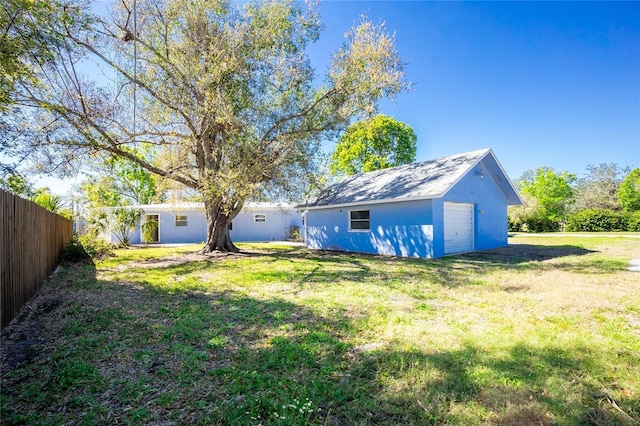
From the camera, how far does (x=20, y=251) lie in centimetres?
507

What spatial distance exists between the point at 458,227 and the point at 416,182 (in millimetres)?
2570

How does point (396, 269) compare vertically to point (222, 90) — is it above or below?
below

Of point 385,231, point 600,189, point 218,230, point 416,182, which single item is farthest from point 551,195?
point 218,230

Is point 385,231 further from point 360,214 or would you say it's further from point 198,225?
point 198,225

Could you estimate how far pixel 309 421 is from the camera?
228 cm

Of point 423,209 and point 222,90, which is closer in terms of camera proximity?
point 222,90

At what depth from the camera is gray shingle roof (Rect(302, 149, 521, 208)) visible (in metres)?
11.7

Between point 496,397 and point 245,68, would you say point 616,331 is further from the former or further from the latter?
point 245,68

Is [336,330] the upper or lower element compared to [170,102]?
lower

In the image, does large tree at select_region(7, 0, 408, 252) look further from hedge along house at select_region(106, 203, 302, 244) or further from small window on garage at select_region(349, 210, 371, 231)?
hedge along house at select_region(106, 203, 302, 244)

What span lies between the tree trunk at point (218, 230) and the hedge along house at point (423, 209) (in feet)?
14.4

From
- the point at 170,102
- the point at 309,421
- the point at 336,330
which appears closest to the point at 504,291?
the point at 336,330

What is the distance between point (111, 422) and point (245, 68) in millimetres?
10840

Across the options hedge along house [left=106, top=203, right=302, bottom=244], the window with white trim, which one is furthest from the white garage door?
the window with white trim
